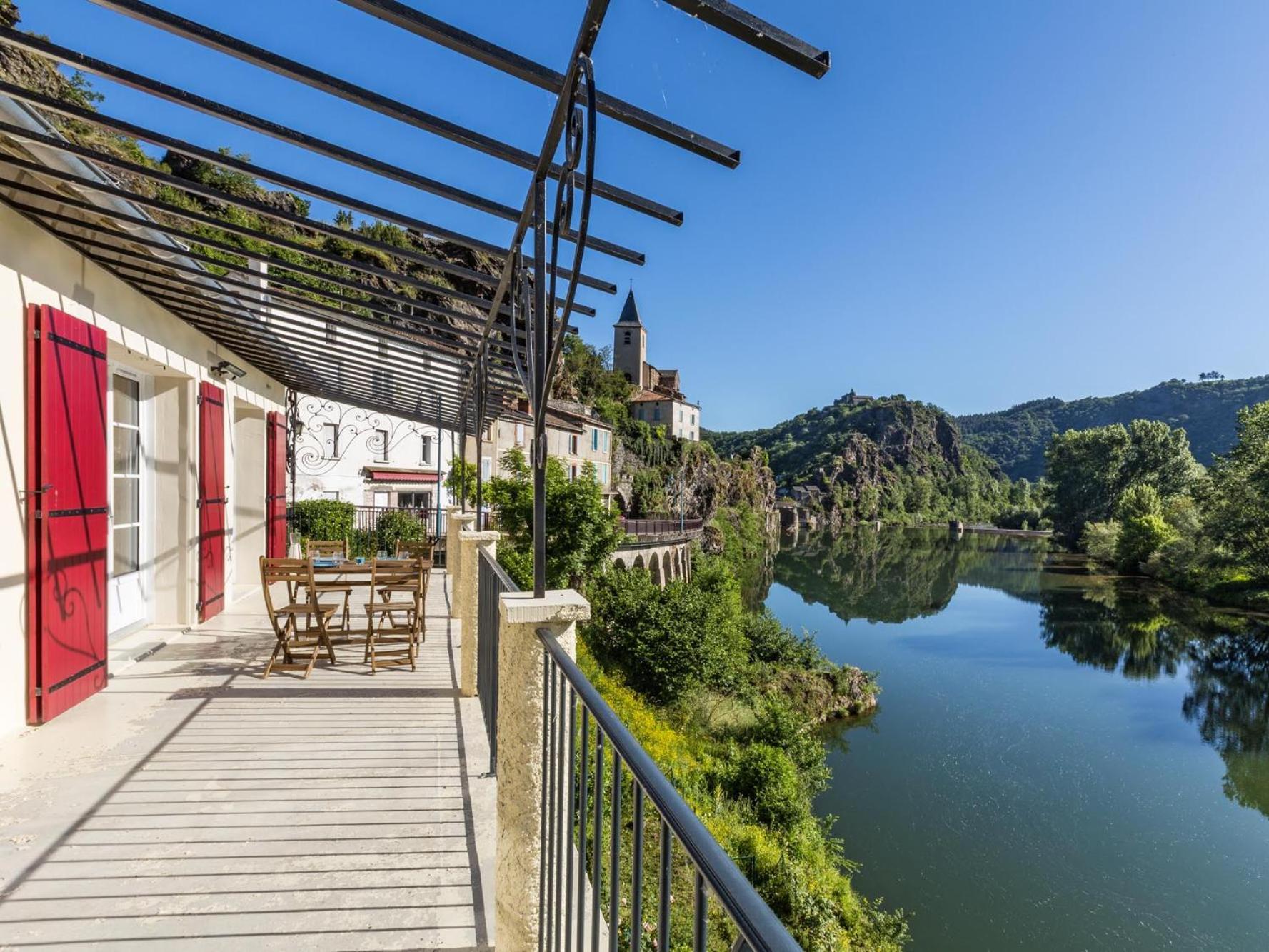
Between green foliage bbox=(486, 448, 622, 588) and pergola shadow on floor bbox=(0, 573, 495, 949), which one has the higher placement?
green foliage bbox=(486, 448, 622, 588)

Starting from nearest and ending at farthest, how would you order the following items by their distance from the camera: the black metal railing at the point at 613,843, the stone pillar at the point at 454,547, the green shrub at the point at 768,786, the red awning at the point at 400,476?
the black metal railing at the point at 613,843 → the stone pillar at the point at 454,547 → the green shrub at the point at 768,786 → the red awning at the point at 400,476

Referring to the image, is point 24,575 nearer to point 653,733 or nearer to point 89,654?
point 89,654

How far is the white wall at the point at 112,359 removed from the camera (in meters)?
3.46

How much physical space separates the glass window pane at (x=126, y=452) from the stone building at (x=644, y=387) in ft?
165

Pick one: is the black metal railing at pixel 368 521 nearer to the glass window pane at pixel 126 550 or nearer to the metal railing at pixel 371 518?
the metal railing at pixel 371 518

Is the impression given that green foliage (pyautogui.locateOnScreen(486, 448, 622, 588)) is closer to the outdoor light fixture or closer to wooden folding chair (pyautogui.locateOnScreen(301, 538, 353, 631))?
wooden folding chair (pyautogui.locateOnScreen(301, 538, 353, 631))

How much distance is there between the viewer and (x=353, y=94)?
2168 mm

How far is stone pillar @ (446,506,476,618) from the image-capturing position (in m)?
7.27

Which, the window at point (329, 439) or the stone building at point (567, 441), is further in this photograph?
the stone building at point (567, 441)

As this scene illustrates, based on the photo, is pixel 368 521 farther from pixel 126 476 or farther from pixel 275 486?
pixel 126 476

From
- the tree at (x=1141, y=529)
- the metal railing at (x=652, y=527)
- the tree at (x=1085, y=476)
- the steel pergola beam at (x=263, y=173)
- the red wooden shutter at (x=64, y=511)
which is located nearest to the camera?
the steel pergola beam at (x=263, y=173)

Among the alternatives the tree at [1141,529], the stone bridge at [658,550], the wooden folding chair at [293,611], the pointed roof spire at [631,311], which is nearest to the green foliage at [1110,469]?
the tree at [1141,529]

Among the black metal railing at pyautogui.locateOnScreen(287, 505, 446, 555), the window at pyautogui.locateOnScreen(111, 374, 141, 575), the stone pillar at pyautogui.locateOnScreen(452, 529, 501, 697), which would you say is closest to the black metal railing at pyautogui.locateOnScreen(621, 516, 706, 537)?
the black metal railing at pyautogui.locateOnScreen(287, 505, 446, 555)

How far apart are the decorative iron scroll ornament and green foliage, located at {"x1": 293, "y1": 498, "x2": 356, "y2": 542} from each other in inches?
83.2
